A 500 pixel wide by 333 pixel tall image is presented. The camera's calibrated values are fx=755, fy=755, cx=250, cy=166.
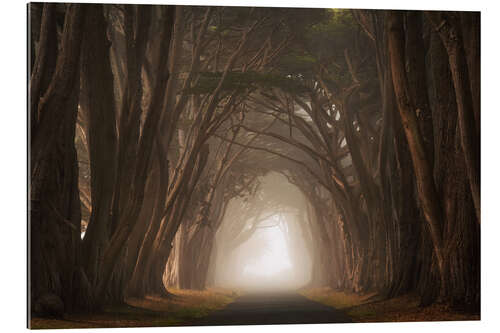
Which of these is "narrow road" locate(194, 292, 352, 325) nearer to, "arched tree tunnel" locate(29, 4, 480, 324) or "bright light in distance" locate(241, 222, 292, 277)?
"arched tree tunnel" locate(29, 4, 480, 324)

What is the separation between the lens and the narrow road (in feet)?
32.7

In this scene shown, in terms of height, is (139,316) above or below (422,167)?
below

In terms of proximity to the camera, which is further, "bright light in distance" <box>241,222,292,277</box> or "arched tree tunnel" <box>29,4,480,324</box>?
"bright light in distance" <box>241,222,292,277</box>

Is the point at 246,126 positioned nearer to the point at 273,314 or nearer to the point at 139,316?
the point at 273,314

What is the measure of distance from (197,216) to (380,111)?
7.83m

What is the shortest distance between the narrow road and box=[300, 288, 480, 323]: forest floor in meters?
0.24

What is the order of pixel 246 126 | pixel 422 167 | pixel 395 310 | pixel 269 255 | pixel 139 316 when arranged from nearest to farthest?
1. pixel 139 316
2. pixel 422 167
3. pixel 395 310
4. pixel 246 126
5. pixel 269 255

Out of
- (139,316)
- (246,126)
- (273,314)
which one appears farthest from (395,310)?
(246,126)

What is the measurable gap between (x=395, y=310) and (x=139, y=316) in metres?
3.48

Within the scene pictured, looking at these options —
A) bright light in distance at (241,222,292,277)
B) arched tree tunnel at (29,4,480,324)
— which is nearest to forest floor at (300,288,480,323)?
arched tree tunnel at (29,4,480,324)

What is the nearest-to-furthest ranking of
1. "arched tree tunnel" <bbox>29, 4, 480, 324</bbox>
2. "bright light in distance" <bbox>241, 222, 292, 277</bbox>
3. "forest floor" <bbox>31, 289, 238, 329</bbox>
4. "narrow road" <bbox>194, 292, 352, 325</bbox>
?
1. "forest floor" <bbox>31, 289, 238, 329</bbox>
2. "arched tree tunnel" <bbox>29, 4, 480, 324</bbox>
3. "narrow road" <bbox>194, 292, 352, 325</bbox>
4. "bright light in distance" <bbox>241, 222, 292, 277</bbox>

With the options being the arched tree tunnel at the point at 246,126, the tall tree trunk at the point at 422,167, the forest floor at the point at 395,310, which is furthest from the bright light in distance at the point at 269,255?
the tall tree trunk at the point at 422,167

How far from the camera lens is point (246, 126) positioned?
Result: 16500mm
